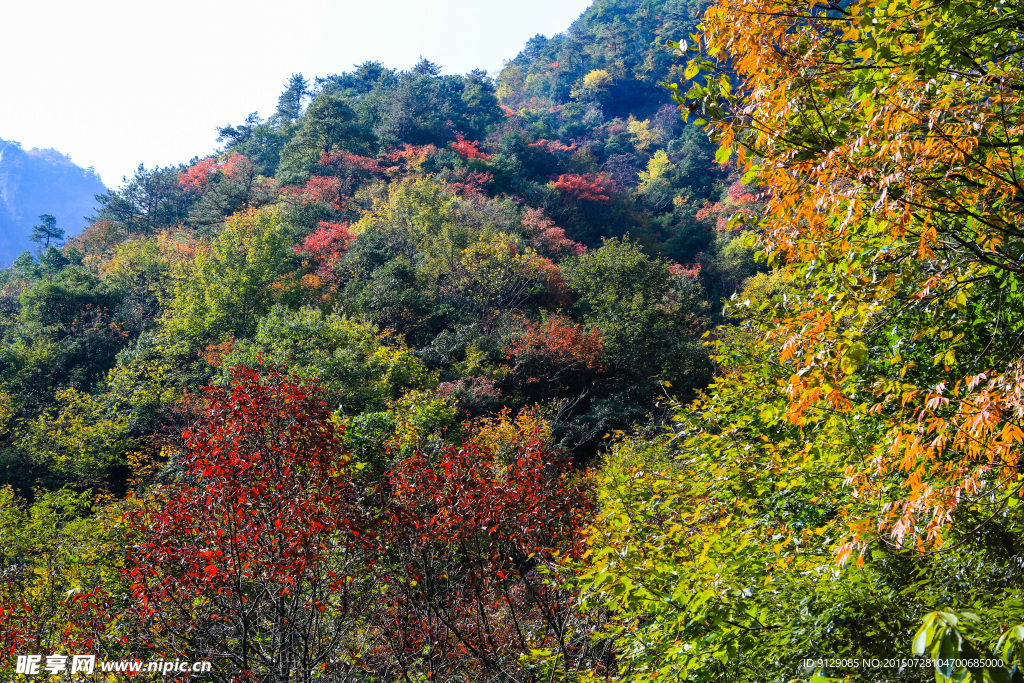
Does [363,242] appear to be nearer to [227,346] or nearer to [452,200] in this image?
[452,200]

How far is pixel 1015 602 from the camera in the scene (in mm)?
2393

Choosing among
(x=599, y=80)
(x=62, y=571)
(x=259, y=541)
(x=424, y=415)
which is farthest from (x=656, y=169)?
(x=259, y=541)

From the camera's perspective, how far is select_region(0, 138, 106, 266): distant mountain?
300 feet

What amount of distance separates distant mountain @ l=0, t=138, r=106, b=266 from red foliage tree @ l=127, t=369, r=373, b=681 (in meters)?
110

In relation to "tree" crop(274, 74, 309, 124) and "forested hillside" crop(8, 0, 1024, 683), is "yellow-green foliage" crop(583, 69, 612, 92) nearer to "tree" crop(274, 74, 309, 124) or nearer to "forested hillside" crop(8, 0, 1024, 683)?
"tree" crop(274, 74, 309, 124)

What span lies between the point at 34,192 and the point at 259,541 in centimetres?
12747

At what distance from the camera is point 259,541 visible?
16.6 feet

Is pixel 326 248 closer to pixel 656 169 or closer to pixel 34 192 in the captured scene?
pixel 656 169

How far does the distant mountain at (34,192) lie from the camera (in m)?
91.4

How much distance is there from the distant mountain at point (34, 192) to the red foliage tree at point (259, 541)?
110m

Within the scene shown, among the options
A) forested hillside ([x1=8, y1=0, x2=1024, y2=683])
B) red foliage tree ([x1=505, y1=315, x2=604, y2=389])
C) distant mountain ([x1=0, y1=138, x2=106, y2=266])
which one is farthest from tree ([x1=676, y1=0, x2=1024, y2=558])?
distant mountain ([x1=0, y1=138, x2=106, y2=266])

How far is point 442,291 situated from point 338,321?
4.92 metres

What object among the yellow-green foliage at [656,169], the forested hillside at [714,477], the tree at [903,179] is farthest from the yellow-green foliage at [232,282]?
the yellow-green foliage at [656,169]

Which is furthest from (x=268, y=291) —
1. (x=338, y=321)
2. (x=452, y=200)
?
(x=452, y=200)
